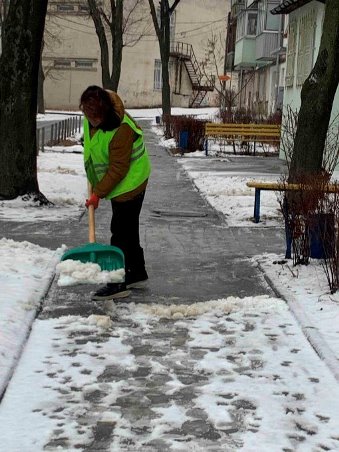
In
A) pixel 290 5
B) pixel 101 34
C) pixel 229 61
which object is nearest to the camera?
pixel 290 5

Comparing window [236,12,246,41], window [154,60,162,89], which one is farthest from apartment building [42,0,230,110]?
window [236,12,246,41]

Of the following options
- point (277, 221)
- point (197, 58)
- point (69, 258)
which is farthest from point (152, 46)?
point (69, 258)

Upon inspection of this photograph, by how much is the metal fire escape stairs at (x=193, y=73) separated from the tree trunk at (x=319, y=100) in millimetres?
48664

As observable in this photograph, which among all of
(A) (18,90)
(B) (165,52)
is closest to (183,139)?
(B) (165,52)

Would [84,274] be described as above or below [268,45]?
below

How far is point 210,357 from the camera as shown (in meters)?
4.67

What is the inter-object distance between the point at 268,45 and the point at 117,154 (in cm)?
3104

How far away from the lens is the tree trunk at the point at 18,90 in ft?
33.9

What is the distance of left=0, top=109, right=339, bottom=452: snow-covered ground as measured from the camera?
12.0 feet

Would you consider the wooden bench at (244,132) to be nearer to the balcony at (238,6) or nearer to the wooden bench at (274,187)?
the wooden bench at (274,187)

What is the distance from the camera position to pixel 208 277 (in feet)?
22.5

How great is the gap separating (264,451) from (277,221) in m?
6.80

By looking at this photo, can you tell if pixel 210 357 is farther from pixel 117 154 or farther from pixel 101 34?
pixel 101 34

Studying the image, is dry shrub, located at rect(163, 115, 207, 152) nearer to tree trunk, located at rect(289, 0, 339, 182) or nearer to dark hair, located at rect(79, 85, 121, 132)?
tree trunk, located at rect(289, 0, 339, 182)
